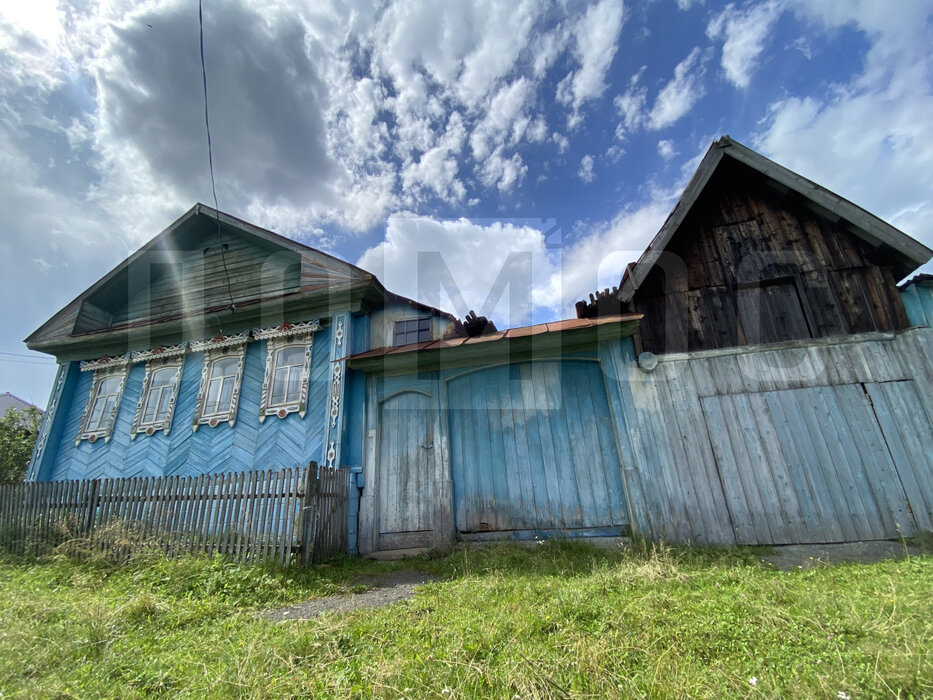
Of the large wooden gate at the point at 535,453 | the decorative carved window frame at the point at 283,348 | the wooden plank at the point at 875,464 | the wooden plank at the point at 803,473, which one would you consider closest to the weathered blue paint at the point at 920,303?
the wooden plank at the point at 875,464

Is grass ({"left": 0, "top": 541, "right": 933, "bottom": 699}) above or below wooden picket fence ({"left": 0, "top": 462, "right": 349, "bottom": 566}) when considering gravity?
below

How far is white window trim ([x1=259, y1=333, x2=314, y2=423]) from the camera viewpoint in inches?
337

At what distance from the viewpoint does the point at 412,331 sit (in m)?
9.09

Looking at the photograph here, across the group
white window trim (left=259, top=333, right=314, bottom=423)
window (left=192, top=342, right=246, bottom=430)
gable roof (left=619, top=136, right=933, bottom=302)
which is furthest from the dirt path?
window (left=192, top=342, right=246, bottom=430)

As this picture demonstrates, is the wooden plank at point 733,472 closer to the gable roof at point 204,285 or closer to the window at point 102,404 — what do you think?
the gable roof at point 204,285

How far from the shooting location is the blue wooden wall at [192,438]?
841 centimetres

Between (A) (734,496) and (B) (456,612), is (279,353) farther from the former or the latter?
(A) (734,496)

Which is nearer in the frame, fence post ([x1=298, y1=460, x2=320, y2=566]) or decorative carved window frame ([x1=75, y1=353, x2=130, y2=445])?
fence post ([x1=298, y1=460, x2=320, y2=566])

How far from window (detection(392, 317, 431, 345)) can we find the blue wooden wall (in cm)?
151

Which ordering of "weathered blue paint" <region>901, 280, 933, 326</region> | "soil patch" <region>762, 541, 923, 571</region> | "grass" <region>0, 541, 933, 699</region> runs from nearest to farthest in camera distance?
"grass" <region>0, 541, 933, 699</region> < "soil patch" <region>762, 541, 923, 571</region> < "weathered blue paint" <region>901, 280, 933, 326</region>

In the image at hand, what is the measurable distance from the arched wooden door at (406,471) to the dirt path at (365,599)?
1.52m

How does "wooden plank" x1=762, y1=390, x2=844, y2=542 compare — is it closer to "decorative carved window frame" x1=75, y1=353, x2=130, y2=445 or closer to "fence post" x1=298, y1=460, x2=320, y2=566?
"fence post" x1=298, y1=460, x2=320, y2=566

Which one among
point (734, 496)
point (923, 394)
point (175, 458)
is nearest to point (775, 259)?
point (923, 394)

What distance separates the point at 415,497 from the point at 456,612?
12.5 feet
